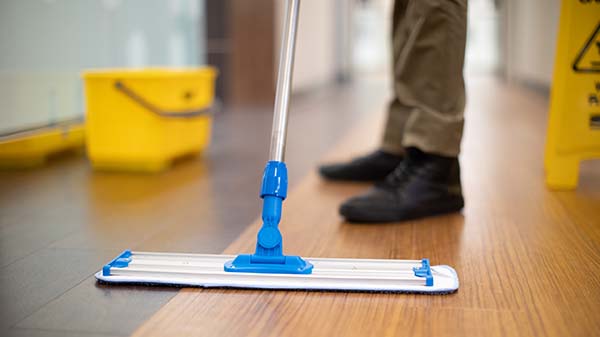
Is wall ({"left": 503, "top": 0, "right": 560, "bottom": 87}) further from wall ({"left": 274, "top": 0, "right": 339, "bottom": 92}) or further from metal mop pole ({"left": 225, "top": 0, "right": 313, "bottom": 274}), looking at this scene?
metal mop pole ({"left": 225, "top": 0, "right": 313, "bottom": 274})

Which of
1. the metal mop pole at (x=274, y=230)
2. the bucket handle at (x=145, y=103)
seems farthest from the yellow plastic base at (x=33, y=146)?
the metal mop pole at (x=274, y=230)

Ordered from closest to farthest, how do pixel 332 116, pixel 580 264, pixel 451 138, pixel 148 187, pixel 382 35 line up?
pixel 580 264
pixel 451 138
pixel 148 187
pixel 332 116
pixel 382 35

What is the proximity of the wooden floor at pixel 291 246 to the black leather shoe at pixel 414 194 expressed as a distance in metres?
0.03

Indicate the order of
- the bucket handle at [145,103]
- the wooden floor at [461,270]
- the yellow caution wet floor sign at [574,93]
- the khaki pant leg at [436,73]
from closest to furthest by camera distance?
the wooden floor at [461,270] < the khaki pant leg at [436,73] < the yellow caution wet floor sign at [574,93] < the bucket handle at [145,103]

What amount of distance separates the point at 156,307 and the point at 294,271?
18cm

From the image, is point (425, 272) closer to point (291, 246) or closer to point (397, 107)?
point (291, 246)

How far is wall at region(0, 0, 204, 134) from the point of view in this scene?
172 cm

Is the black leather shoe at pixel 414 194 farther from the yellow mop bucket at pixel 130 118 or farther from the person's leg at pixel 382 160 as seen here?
the yellow mop bucket at pixel 130 118

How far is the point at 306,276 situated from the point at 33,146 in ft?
4.09

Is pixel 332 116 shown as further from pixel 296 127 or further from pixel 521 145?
pixel 521 145

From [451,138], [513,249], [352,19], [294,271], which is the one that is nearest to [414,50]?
[451,138]

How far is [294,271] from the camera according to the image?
32.8 inches

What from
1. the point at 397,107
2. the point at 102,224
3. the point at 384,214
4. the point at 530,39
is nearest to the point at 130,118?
the point at 102,224

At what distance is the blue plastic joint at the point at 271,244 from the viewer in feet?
2.73
